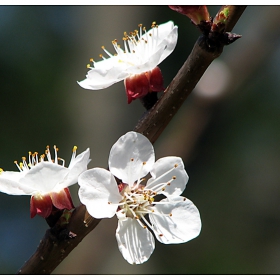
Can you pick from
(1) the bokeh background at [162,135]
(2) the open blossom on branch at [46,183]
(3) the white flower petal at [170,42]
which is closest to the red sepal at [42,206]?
(2) the open blossom on branch at [46,183]

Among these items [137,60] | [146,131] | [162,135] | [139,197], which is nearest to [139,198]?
[139,197]

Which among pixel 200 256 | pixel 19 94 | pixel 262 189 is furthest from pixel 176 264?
pixel 19 94

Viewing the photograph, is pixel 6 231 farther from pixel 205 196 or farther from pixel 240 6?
pixel 240 6

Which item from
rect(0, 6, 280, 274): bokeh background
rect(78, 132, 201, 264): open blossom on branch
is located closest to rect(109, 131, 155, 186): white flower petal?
rect(78, 132, 201, 264): open blossom on branch

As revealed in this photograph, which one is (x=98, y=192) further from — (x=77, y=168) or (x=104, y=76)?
(x=104, y=76)

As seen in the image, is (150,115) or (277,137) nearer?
(150,115)

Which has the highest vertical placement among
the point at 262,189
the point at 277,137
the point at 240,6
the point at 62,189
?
the point at 240,6

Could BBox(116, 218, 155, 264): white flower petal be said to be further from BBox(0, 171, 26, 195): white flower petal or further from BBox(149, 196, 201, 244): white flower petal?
BBox(0, 171, 26, 195): white flower petal
